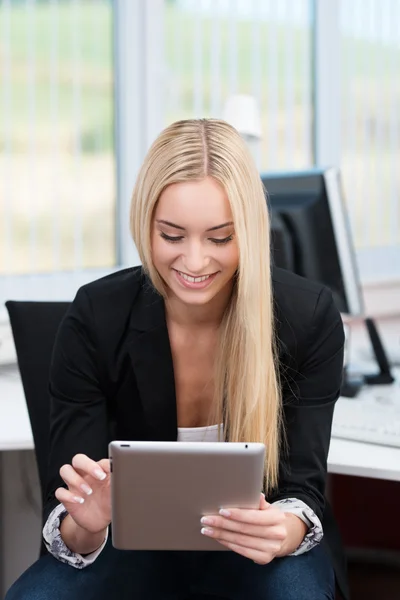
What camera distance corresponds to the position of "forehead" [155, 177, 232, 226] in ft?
3.94

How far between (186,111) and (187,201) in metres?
1.79

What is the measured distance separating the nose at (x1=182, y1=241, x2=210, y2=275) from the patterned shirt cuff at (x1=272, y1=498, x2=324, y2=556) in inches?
15.1

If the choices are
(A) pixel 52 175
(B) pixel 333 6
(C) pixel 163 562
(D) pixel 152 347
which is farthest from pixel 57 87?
(C) pixel 163 562

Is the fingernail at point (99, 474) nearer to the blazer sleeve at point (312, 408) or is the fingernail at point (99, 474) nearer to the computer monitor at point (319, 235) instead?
the blazer sleeve at point (312, 408)

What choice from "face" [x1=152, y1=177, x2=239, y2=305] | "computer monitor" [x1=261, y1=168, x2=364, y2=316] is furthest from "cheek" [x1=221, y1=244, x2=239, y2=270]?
"computer monitor" [x1=261, y1=168, x2=364, y2=316]

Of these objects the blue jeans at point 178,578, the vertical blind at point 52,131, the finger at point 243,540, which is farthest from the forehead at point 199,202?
the vertical blind at point 52,131

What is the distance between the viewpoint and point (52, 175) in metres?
2.68

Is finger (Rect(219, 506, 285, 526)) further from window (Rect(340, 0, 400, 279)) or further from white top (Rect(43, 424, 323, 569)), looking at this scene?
window (Rect(340, 0, 400, 279))

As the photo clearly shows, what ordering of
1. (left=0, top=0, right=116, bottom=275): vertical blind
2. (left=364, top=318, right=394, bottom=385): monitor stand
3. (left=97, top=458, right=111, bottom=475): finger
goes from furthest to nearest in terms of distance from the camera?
(left=0, top=0, right=116, bottom=275): vertical blind < (left=364, top=318, right=394, bottom=385): monitor stand < (left=97, top=458, right=111, bottom=475): finger

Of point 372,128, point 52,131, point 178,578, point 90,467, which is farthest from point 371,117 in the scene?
point 90,467

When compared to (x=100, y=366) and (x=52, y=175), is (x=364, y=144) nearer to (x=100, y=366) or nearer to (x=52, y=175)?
(x=52, y=175)

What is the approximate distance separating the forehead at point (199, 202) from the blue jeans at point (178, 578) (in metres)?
0.53

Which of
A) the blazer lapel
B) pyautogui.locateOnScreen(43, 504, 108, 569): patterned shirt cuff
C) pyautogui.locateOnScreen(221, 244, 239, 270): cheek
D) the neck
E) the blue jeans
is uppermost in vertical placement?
pyautogui.locateOnScreen(221, 244, 239, 270): cheek

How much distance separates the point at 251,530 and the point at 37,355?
55 cm
